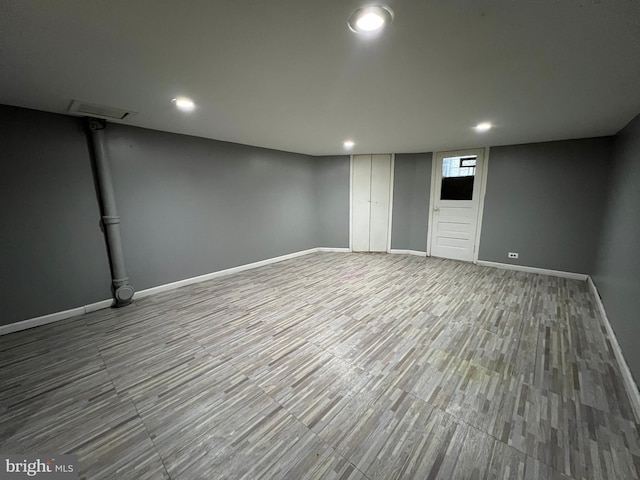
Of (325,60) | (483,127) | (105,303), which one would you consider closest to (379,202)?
(483,127)

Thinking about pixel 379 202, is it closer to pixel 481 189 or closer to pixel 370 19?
pixel 481 189

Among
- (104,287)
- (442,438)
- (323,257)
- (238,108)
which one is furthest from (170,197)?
(442,438)

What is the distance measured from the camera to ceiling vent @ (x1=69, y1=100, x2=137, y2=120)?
93.9 inches

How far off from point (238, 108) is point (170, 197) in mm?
1865

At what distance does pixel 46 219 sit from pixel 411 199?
593cm

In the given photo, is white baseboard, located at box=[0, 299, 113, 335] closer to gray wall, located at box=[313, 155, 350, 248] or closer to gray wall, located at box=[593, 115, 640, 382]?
gray wall, located at box=[313, 155, 350, 248]

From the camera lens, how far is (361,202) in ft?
19.0

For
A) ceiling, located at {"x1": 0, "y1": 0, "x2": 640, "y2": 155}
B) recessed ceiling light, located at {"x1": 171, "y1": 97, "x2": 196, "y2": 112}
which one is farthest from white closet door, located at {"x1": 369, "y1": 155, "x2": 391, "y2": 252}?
recessed ceiling light, located at {"x1": 171, "y1": 97, "x2": 196, "y2": 112}

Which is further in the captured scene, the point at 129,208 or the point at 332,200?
the point at 332,200

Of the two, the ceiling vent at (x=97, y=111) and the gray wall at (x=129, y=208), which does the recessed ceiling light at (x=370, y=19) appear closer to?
the ceiling vent at (x=97, y=111)

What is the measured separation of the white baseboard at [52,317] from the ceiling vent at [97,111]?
2.22 metres

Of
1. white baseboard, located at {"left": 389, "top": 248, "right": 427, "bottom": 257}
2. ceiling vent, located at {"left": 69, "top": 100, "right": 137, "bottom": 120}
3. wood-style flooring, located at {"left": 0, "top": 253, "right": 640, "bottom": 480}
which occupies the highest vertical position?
ceiling vent, located at {"left": 69, "top": 100, "right": 137, "bottom": 120}

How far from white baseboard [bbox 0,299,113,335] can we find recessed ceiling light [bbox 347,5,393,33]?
397 centimetres

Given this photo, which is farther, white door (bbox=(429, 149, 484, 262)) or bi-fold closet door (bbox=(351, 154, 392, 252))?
bi-fold closet door (bbox=(351, 154, 392, 252))
